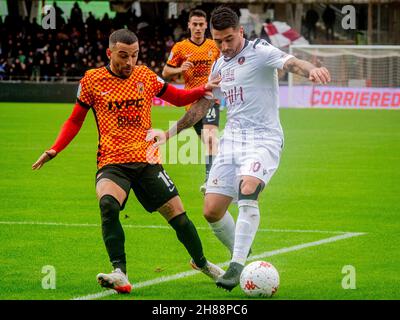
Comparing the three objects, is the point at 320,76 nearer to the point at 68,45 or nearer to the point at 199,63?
the point at 199,63

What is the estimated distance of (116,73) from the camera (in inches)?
334

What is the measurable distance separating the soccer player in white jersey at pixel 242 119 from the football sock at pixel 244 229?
0.12 m

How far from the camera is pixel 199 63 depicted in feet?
52.5

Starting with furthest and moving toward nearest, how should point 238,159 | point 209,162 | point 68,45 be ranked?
point 68,45 → point 209,162 → point 238,159

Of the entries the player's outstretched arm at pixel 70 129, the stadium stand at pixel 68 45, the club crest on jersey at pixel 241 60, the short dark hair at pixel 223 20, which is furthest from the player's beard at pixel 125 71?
the stadium stand at pixel 68 45

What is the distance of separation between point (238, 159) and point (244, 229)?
0.71 metres

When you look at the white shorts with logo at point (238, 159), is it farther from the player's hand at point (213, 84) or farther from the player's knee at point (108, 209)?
the player's knee at point (108, 209)

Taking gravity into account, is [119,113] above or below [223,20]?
below

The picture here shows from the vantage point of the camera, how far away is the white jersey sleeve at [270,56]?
332 inches

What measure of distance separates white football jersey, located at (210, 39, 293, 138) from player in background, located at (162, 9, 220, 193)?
6.67 meters

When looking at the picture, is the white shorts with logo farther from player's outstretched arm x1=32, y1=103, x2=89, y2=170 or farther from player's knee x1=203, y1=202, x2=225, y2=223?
player's outstretched arm x1=32, y1=103, x2=89, y2=170

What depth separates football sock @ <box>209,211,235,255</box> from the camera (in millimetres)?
8828

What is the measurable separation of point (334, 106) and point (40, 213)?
25488mm

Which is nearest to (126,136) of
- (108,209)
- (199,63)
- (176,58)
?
(108,209)
